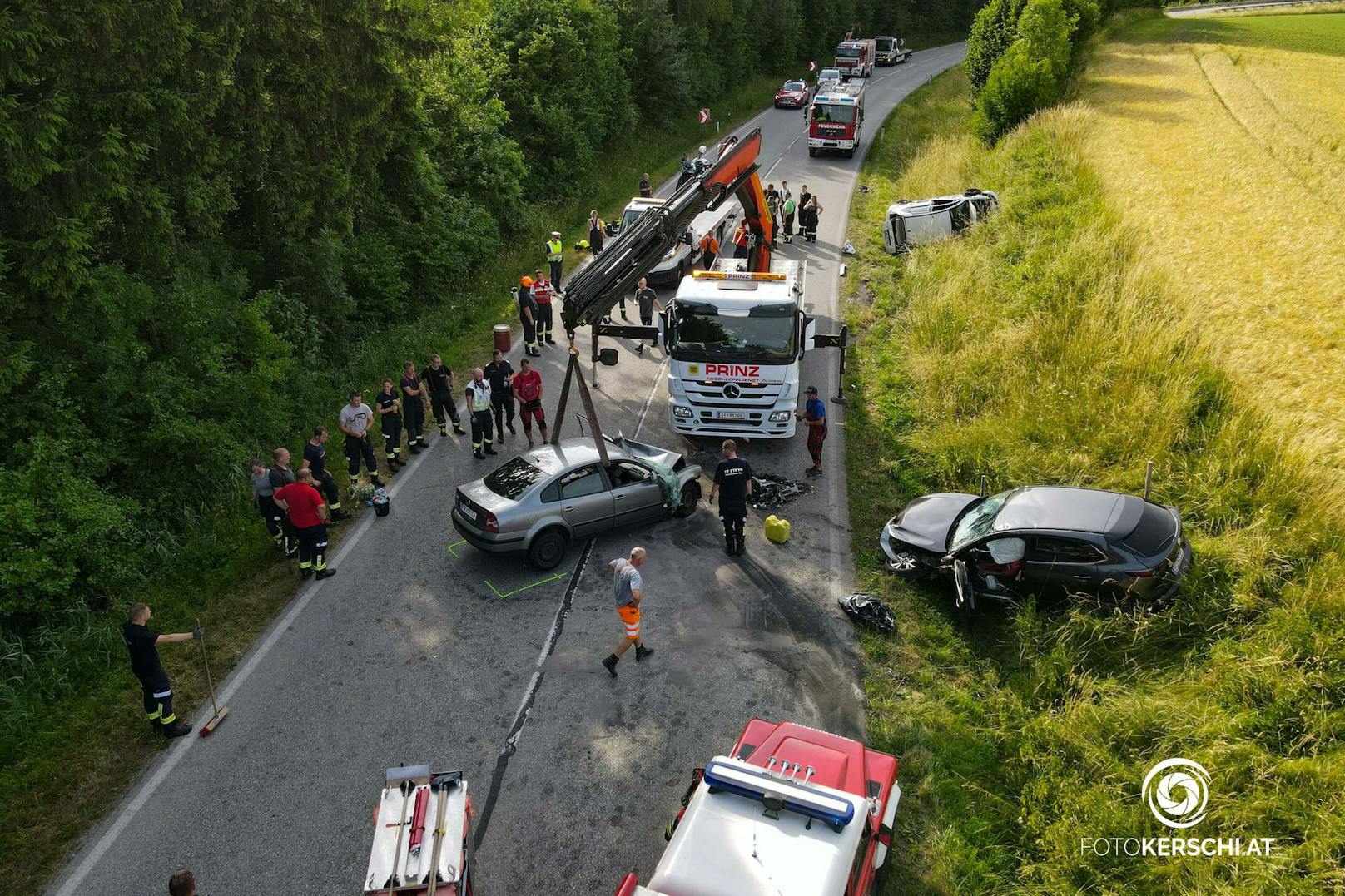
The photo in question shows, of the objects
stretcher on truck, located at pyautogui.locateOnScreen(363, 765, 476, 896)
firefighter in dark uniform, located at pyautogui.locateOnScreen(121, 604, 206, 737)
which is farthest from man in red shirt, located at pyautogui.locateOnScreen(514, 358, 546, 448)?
stretcher on truck, located at pyautogui.locateOnScreen(363, 765, 476, 896)

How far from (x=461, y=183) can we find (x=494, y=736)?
1862cm

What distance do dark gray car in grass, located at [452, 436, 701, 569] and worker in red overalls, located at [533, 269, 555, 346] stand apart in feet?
22.4

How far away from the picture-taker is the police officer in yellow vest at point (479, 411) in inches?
563

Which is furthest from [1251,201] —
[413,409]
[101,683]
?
[101,683]

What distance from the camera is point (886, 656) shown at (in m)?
10.2

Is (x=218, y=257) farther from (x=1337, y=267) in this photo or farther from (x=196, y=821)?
(x=1337, y=267)

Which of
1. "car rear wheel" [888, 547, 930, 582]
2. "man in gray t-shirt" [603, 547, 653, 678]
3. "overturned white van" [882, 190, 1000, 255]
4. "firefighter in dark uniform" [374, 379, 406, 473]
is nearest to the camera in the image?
"man in gray t-shirt" [603, 547, 653, 678]

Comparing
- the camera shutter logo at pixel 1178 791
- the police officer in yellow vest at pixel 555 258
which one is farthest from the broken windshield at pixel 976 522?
the police officer in yellow vest at pixel 555 258

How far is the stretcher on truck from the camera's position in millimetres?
6195

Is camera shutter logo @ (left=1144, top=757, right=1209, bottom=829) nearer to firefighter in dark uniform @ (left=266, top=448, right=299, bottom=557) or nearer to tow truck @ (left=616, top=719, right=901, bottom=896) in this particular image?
tow truck @ (left=616, top=719, right=901, bottom=896)

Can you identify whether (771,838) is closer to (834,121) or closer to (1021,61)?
(1021,61)

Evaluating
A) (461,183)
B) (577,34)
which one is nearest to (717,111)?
(577,34)

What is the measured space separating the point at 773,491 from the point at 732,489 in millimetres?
2134

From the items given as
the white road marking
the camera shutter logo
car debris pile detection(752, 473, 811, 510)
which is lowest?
car debris pile detection(752, 473, 811, 510)
